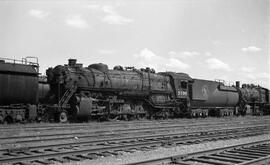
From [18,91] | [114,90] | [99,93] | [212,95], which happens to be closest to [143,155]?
[18,91]

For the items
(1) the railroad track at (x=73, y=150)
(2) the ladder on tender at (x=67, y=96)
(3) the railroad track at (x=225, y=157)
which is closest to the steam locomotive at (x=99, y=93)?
(2) the ladder on tender at (x=67, y=96)

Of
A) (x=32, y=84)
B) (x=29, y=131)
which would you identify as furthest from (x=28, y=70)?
(x=29, y=131)

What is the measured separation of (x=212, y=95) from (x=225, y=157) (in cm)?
2706

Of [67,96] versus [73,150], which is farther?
[67,96]

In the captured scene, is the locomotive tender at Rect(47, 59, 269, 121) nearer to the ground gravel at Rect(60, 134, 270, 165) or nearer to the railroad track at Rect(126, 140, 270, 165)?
the ground gravel at Rect(60, 134, 270, 165)

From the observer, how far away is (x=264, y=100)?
49594mm

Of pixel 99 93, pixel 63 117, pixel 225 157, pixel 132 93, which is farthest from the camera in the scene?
pixel 132 93

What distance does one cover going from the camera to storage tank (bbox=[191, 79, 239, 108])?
3400cm

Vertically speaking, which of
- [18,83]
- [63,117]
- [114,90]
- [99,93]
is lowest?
[63,117]

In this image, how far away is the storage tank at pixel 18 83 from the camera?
19422 mm

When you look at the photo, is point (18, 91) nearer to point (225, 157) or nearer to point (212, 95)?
point (225, 157)

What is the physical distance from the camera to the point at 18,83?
2003 centimetres

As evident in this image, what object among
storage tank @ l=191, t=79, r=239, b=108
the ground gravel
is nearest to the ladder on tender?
the ground gravel

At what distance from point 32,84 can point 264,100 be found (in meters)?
39.6
